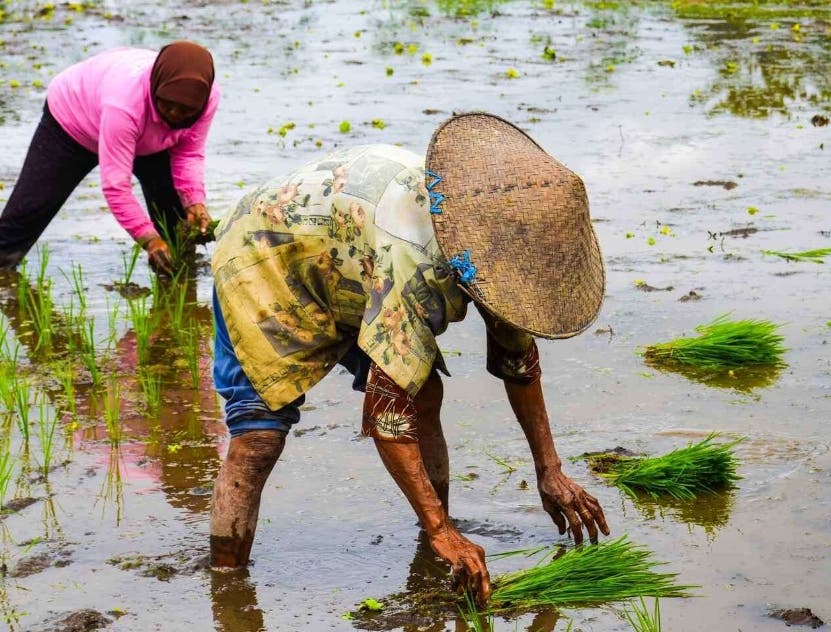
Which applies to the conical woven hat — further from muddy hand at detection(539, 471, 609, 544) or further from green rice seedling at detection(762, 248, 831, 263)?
green rice seedling at detection(762, 248, 831, 263)

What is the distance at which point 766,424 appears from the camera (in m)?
4.57

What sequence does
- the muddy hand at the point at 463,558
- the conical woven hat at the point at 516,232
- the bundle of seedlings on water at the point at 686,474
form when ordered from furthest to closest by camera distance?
the bundle of seedlings on water at the point at 686,474
the muddy hand at the point at 463,558
the conical woven hat at the point at 516,232

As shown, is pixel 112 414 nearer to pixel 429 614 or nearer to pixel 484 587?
pixel 429 614

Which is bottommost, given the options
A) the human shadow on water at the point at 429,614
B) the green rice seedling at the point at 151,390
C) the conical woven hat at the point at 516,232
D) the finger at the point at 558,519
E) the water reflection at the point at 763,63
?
the human shadow on water at the point at 429,614

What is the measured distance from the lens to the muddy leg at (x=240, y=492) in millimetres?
3387

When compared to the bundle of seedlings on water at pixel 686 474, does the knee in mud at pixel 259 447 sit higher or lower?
higher

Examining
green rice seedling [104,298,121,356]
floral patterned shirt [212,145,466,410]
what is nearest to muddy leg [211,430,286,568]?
floral patterned shirt [212,145,466,410]

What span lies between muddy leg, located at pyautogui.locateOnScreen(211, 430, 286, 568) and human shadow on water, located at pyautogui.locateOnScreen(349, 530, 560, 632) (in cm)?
39

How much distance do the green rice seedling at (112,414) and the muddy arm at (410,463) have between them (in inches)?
66.9

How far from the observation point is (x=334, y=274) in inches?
125

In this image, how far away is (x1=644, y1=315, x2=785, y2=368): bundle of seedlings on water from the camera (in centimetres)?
509

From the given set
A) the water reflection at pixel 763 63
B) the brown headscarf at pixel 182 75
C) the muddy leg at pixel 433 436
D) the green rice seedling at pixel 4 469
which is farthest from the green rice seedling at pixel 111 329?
the water reflection at pixel 763 63

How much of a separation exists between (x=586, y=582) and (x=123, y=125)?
129 inches

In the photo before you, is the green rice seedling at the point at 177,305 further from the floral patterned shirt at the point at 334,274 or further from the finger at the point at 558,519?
the finger at the point at 558,519
